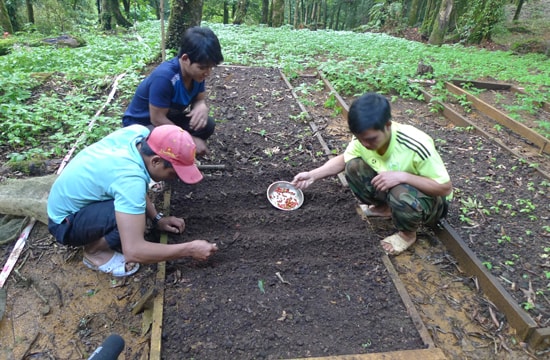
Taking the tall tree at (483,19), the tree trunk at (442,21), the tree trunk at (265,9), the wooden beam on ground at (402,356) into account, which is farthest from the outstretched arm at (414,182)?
the tree trunk at (265,9)

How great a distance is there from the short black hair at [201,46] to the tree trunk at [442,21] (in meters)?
10.7

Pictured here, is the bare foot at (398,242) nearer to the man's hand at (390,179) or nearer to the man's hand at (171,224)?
the man's hand at (390,179)

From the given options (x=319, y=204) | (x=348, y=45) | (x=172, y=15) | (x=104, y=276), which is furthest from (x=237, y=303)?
(x=348, y=45)

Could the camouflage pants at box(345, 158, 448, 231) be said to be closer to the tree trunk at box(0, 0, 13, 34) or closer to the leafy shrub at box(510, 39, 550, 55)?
the leafy shrub at box(510, 39, 550, 55)

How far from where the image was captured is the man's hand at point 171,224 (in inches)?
105

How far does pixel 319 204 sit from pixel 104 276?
5.91 feet

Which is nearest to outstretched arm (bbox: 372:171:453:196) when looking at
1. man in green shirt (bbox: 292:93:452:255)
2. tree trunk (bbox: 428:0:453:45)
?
man in green shirt (bbox: 292:93:452:255)

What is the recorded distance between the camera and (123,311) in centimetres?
230

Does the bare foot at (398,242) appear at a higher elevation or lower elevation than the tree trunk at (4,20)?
lower

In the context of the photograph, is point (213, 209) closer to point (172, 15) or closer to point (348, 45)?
point (172, 15)

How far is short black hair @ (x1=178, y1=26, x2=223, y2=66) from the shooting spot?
107 inches

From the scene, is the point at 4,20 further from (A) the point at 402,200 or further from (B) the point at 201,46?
(A) the point at 402,200

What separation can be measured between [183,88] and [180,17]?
3774 mm

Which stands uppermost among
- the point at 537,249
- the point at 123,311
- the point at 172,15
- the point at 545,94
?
the point at 172,15
